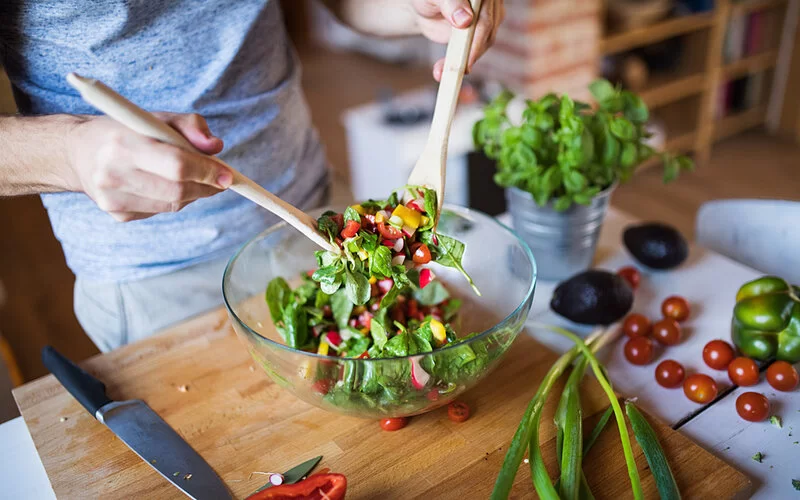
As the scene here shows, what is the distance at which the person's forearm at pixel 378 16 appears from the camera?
1272 millimetres

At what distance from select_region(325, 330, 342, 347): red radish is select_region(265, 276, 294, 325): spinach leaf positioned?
0.29 feet

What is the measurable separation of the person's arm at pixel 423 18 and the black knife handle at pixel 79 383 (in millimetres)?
684

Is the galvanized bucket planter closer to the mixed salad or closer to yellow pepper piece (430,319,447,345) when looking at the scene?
the mixed salad

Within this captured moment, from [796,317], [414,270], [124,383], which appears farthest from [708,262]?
[124,383]

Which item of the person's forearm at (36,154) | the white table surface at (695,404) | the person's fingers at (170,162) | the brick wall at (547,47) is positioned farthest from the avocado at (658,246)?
the brick wall at (547,47)

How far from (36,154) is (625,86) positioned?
10.4 feet

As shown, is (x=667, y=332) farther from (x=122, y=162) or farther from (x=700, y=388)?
(x=122, y=162)

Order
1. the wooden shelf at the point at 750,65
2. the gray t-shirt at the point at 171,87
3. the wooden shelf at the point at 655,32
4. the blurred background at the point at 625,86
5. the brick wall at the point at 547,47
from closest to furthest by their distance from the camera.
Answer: the gray t-shirt at the point at 171,87 → the blurred background at the point at 625,86 → the brick wall at the point at 547,47 → the wooden shelf at the point at 655,32 → the wooden shelf at the point at 750,65

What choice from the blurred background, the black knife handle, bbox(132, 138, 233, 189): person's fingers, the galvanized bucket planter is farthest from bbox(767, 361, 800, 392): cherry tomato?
the blurred background

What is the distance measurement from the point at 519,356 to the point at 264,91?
68cm

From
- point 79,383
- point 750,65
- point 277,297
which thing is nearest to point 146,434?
point 79,383

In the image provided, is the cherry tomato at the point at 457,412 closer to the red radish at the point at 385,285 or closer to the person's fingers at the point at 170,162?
the red radish at the point at 385,285

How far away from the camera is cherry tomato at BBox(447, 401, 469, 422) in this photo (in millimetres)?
895

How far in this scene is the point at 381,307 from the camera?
911 mm
